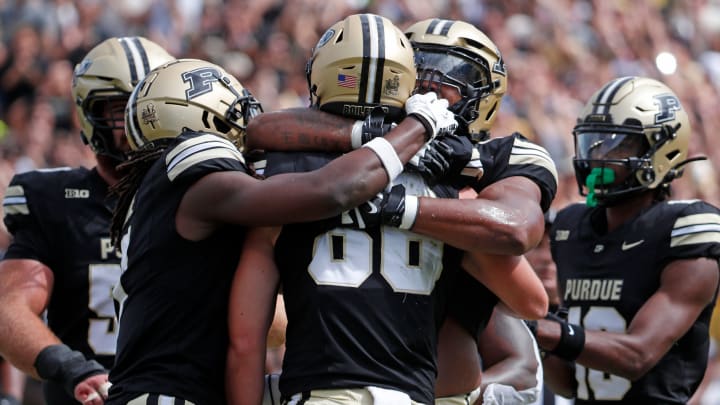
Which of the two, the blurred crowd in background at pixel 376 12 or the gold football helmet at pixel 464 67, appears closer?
the gold football helmet at pixel 464 67

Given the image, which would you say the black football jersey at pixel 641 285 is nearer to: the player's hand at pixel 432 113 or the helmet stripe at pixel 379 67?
the player's hand at pixel 432 113

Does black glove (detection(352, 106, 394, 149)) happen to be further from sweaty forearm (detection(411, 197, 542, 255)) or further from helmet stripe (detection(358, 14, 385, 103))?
sweaty forearm (detection(411, 197, 542, 255))

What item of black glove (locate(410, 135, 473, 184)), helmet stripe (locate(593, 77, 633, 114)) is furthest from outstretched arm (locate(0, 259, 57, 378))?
helmet stripe (locate(593, 77, 633, 114))

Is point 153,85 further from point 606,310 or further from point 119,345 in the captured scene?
point 606,310

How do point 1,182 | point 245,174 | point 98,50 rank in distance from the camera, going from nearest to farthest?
1. point 245,174
2. point 98,50
3. point 1,182

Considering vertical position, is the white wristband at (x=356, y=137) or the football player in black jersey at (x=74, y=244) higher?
the white wristband at (x=356, y=137)

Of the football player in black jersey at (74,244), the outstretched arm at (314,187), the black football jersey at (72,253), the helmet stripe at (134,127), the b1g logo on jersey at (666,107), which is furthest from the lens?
the b1g logo on jersey at (666,107)

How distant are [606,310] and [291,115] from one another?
2521 millimetres

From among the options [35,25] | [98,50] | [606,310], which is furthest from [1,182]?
[606,310]

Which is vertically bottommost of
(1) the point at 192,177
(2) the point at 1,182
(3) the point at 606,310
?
(2) the point at 1,182

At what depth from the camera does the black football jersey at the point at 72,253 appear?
5.34 m

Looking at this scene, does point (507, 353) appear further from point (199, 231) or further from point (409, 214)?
point (199, 231)

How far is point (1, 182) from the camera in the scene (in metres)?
9.46

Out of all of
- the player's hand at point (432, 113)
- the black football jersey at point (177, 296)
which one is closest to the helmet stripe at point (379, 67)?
the player's hand at point (432, 113)
